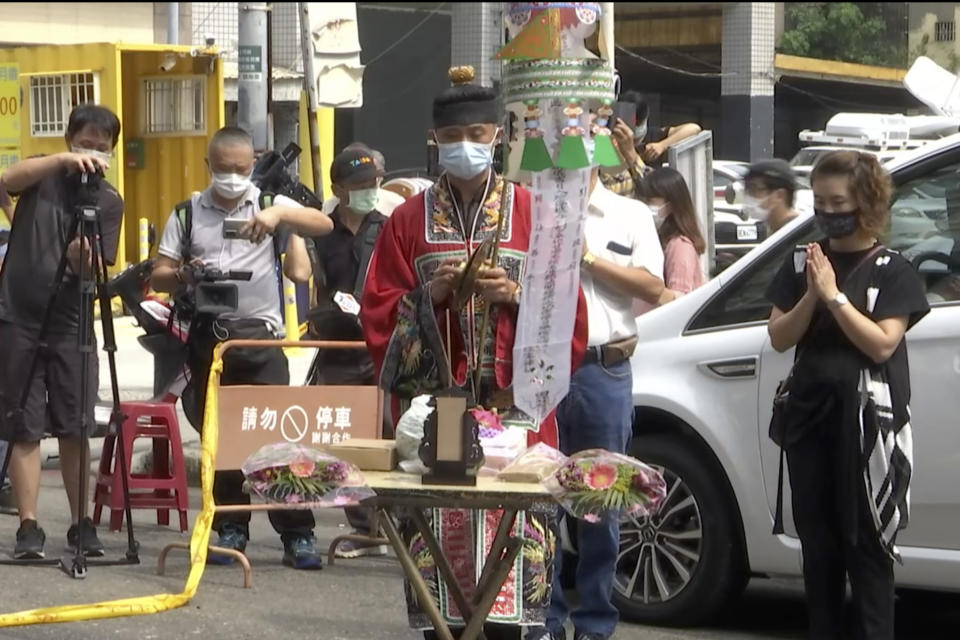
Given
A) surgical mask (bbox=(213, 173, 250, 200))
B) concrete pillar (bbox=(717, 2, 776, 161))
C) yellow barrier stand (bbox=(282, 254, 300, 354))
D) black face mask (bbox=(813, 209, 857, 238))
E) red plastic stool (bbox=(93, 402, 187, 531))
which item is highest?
concrete pillar (bbox=(717, 2, 776, 161))

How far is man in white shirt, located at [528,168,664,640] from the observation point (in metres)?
5.75

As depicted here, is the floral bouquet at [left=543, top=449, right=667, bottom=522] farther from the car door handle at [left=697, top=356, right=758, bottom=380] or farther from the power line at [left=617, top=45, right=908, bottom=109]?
the power line at [left=617, top=45, right=908, bottom=109]

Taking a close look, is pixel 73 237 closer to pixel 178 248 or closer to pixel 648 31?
pixel 178 248

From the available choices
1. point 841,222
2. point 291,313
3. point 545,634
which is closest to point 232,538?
point 545,634

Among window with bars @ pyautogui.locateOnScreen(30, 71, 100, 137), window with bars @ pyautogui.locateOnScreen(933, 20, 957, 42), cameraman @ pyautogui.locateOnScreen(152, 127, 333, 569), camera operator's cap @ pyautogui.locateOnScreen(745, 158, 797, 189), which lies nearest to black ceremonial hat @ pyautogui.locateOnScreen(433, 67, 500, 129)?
cameraman @ pyautogui.locateOnScreen(152, 127, 333, 569)

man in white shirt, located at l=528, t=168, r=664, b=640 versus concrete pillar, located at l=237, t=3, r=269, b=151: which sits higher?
concrete pillar, located at l=237, t=3, r=269, b=151

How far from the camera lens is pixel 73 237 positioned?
7.35 meters

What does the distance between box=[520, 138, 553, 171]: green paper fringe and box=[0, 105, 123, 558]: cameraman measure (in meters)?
3.35

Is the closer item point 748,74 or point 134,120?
point 134,120

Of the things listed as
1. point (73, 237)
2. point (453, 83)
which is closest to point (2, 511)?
point (73, 237)

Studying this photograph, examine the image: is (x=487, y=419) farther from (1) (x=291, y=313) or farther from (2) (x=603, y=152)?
(1) (x=291, y=313)

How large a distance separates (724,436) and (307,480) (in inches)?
101

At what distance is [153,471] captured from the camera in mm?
8438

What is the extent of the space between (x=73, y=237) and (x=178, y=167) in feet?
34.9
